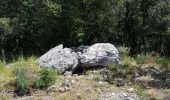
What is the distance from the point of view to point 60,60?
12.2 metres

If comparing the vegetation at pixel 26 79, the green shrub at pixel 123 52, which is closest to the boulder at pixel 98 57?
the green shrub at pixel 123 52

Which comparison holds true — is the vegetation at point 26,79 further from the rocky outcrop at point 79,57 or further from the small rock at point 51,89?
the rocky outcrop at point 79,57

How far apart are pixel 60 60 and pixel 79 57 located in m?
0.75

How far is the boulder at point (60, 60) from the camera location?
12.1m

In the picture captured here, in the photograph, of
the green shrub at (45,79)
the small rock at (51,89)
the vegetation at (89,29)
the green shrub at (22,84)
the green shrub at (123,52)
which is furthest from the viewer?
the green shrub at (123,52)

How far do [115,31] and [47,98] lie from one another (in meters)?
6.97

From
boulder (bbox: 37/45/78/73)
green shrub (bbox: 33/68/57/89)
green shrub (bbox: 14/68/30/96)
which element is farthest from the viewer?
boulder (bbox: 37/45/78/73)

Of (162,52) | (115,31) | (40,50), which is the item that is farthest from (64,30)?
(162,52)

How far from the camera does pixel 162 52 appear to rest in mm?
15570

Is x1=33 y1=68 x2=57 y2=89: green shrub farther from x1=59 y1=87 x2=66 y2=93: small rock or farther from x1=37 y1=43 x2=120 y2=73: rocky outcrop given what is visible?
x1=37 y1=43 x2=120 y2=73: rocky outcrop

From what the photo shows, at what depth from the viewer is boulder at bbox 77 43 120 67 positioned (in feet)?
41.5

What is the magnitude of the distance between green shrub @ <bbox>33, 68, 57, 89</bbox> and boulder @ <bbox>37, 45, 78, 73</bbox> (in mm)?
995

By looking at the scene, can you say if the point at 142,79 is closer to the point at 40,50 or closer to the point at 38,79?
the point at 38,79

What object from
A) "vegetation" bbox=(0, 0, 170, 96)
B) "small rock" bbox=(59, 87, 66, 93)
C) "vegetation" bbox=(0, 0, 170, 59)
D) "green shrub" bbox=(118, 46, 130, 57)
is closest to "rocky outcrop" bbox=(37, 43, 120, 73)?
"vegetation" bbox=(0, 0, 170, 96)
